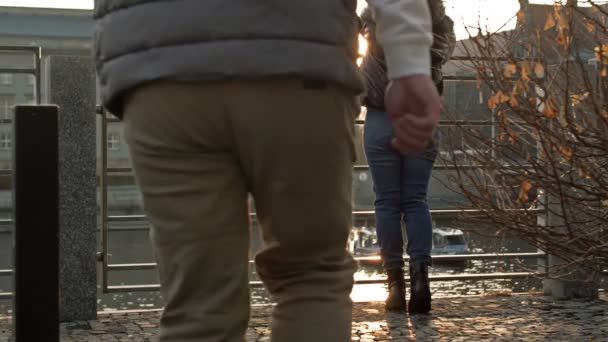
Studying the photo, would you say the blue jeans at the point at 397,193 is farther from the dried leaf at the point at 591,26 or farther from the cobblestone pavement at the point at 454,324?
the dried leaf at the point at 591,26

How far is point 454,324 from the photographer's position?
607cm

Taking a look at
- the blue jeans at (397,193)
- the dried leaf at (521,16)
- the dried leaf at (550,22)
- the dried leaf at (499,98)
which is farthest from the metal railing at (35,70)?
the dried leaf at (550,22)

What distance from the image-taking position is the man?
226 cm

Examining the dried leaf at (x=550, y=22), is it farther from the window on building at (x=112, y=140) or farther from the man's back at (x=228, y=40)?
the window on building at (x=112, y=140)

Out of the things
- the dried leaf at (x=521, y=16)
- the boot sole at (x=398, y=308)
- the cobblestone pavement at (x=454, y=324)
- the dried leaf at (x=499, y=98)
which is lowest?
the cobblestone pavement at (x=454, y=324)

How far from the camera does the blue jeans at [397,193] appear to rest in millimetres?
6238

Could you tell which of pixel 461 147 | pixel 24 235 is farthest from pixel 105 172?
pixel 24 235

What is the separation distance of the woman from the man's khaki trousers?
3.74 metres

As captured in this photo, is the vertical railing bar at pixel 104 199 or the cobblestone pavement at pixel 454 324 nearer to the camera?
the cobblestone pavement at pixel 454 324

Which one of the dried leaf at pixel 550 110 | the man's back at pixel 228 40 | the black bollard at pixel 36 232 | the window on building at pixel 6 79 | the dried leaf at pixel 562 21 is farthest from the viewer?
the window on building at pixel 6 79

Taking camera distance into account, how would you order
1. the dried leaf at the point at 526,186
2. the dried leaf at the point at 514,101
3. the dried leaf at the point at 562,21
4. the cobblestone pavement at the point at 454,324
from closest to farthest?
the dried leaf at the point at 562,21 → the dried leaf at the point at 514,101 → the dried leaf at the point at 526,186 → the cobblestone pavement at the point at 454,324

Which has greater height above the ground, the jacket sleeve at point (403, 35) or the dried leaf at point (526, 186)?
the jacket sleeve at point (403, 35)

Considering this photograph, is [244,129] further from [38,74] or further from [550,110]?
[38,74]

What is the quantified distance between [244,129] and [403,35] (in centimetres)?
38
